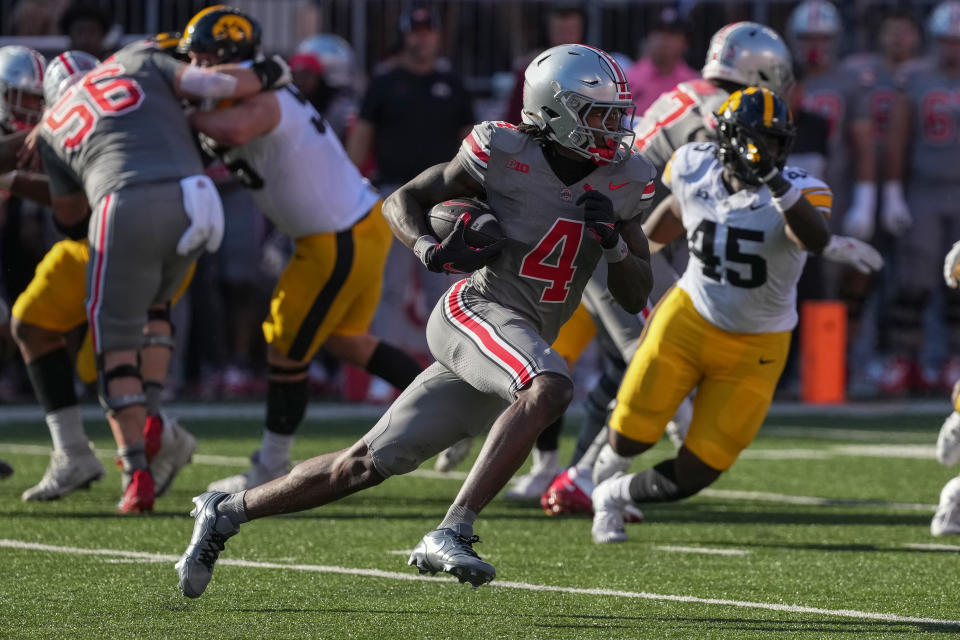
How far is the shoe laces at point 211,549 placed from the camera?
4.54 metres

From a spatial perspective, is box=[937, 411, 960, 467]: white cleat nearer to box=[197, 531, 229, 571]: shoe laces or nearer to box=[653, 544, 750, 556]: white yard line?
box=[653, 544, 750, 556]: white yard line

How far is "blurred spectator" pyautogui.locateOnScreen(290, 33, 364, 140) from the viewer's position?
35.9ft

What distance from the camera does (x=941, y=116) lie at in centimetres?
1140

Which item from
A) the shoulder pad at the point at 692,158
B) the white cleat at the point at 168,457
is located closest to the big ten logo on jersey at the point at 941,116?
the shoulder pad at the point at 692,158

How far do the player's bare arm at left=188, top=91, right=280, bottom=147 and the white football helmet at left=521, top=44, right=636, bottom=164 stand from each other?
2.02 m

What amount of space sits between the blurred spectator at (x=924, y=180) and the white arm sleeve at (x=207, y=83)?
19.7ft

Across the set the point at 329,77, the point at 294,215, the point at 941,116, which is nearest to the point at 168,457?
the point at 294,215

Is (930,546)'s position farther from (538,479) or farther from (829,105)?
(829,105)

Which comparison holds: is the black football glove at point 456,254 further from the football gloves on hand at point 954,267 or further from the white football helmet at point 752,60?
the white football helmet at point 752,60

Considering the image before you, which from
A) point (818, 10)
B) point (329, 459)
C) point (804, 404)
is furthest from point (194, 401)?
point (329, 459)

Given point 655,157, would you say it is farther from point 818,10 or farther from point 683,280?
point 818,10

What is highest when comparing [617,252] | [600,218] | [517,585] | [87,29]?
[600,218]

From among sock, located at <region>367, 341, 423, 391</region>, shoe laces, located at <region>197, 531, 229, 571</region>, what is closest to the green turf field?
shoe laces, located at <region>197, 531, 229, 571</region>

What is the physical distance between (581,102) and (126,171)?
2.28 m
